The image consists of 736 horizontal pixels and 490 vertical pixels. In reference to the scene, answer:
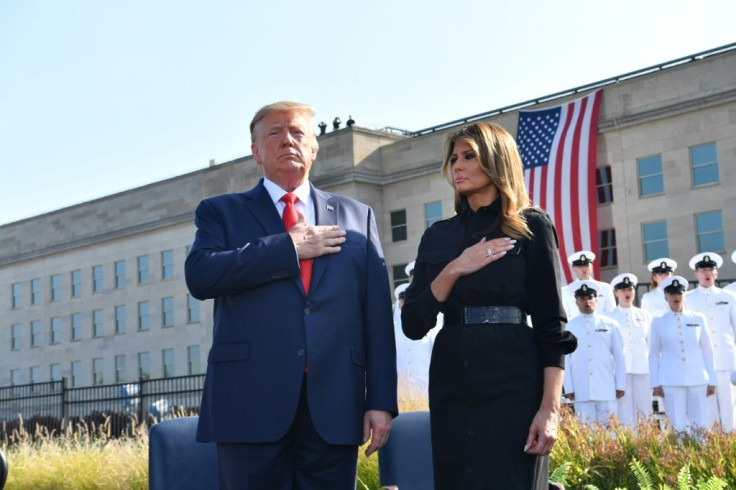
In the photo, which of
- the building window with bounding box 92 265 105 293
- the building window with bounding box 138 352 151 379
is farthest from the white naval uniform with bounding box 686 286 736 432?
the building window with bounding box 92 265 105 293

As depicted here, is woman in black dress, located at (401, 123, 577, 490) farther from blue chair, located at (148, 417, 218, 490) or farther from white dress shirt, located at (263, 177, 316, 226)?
blue chair, located at (148, 417, 218, 490)

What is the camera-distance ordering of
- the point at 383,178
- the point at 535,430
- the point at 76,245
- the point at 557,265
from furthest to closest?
the point at 76,245
the point at 383,178
the point at 557,265
the point at 535,430

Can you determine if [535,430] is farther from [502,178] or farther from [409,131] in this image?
[409,131]

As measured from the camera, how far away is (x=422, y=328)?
162 inches

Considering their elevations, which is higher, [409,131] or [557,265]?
[409,131]

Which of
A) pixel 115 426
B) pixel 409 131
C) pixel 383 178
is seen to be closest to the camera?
pixel 115 426

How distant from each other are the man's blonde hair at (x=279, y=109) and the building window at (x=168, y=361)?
51.6 m

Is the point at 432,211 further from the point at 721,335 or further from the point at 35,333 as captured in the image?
the point at 721,335

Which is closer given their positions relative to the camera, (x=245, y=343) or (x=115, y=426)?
(x=245, y=343)

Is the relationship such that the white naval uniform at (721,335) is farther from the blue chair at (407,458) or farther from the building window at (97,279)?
the building window at (97,279)

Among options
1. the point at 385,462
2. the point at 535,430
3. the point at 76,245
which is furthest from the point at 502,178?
the point at 76,245

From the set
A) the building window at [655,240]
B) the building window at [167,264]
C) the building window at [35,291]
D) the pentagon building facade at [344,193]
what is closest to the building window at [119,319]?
the pentagon building facade at [344,193]

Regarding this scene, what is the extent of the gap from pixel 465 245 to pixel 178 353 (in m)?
51.7

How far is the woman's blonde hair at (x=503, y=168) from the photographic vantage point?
3.99 m
